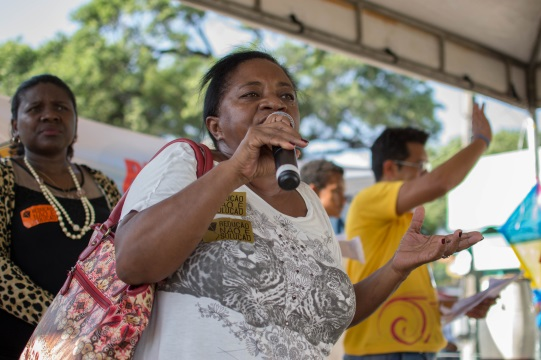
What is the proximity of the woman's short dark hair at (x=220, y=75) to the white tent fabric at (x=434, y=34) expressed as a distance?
2396mm

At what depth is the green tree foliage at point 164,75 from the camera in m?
19.3

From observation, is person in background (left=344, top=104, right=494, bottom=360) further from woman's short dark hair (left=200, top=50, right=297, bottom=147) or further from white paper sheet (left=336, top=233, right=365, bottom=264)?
woman's short dark hair (left=200, top=50, right=297, bottom=147)

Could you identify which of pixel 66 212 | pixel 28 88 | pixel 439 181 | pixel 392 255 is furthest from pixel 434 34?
pixel 66 212

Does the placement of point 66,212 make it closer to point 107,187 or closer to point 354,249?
point 107,187

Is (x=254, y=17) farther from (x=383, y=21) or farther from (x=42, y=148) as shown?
(x=42, y=148)

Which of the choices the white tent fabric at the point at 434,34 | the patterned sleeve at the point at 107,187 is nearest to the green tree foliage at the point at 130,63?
the white tent fabric at the point at 434,34

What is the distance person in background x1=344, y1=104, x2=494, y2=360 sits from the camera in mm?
3451

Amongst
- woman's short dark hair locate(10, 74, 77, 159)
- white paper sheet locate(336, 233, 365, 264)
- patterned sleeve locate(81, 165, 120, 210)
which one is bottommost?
white paper sheet locate(336, 233, 365, 264)

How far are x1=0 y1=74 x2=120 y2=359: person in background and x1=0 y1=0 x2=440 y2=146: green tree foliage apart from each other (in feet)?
50.8

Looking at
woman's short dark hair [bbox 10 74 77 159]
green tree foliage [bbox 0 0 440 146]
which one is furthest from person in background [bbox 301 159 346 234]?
green tree foliage [bbox 0 0 440 146]

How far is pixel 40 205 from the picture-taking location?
2.69 meters

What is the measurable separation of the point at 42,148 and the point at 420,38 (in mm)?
3723

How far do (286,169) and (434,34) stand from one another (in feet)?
15.1

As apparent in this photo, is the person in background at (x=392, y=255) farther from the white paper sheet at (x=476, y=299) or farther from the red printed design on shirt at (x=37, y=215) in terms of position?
the red printed design on shirt at (x=37, y=215)
